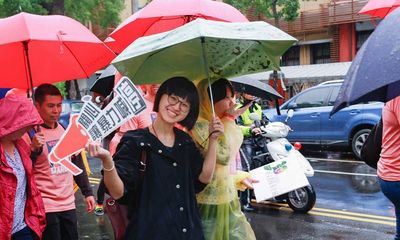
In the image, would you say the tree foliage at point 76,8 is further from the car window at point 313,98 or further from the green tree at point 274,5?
the car window at point 313,98

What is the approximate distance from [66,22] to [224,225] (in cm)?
195

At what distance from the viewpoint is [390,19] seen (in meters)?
2.30

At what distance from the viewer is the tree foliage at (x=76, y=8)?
16.4 metres

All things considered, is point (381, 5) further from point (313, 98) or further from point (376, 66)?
point (313, 98)

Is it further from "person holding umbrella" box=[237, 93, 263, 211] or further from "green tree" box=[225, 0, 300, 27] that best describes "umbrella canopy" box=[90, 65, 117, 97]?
"green tree" box=[225, 0, 300, 27]

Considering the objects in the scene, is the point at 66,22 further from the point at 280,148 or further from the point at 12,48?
the point at 280,148

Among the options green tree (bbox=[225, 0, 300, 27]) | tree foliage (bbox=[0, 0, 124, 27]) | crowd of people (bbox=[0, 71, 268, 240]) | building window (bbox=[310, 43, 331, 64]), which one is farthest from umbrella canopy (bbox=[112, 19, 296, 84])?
building window (bbox=[310, 43, 331, 64])

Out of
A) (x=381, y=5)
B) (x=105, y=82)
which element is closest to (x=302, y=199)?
(x=381, y=5)

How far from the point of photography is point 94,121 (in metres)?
2.30

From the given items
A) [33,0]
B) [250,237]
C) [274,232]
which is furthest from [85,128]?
[33,0]

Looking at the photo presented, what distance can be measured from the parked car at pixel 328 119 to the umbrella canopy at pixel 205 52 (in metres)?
7.70

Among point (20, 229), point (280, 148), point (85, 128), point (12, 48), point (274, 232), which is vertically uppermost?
point (12, 48)

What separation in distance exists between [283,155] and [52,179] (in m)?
3.50

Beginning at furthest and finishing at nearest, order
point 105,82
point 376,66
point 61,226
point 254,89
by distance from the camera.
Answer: point 105,82 < point 254,89 < point 61,226 < point 376,66
